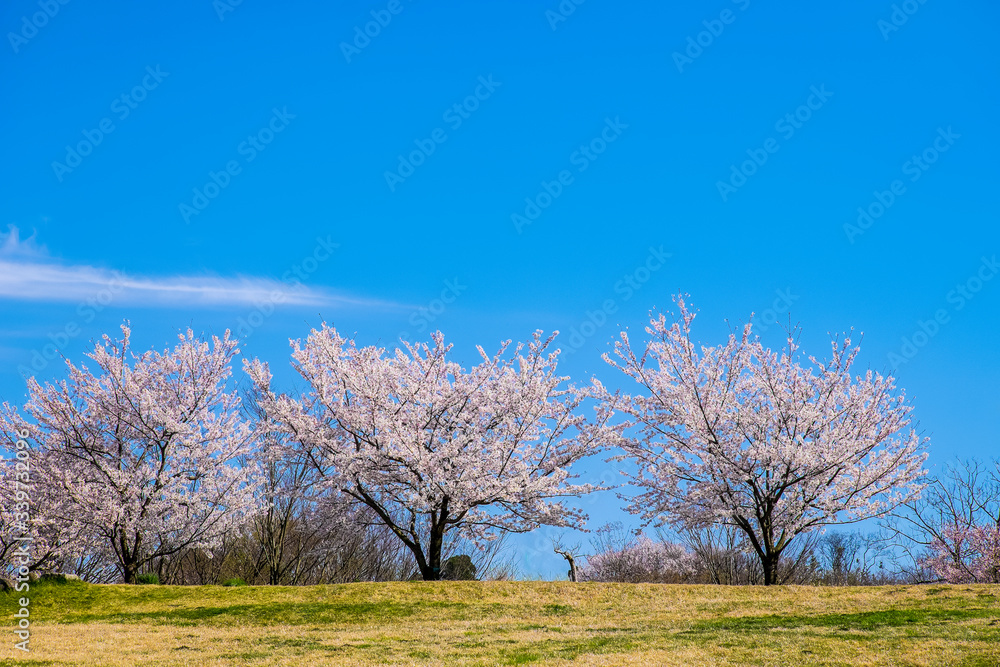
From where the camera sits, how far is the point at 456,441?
2091 cm

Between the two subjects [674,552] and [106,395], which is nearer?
[106,395]

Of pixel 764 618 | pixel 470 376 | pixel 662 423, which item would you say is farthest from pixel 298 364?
pixel 764 618

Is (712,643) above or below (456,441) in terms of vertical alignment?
below

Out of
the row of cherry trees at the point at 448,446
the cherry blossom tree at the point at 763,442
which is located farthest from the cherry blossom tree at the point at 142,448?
the cherry blossom tree at the point at 763,442

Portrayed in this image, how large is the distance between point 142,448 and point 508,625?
14814mm

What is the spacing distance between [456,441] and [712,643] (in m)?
9.73

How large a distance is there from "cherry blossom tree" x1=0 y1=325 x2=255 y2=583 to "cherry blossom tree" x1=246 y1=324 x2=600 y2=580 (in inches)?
142

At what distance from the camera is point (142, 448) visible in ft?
79.5

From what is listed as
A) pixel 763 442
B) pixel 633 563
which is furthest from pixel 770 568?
pixel 633 563

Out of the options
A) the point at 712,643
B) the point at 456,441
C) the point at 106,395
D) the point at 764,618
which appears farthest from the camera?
the point at 106,395

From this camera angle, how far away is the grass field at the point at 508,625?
1198 cm

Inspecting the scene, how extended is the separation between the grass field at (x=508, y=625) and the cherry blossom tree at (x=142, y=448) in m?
3.86

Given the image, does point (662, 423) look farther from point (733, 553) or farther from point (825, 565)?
point (825, 565)

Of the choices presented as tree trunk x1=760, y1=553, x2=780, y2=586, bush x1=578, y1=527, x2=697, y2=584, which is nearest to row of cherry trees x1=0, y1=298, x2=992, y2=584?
tree trunk x1=760, y1=553, x2=780, y2=586
